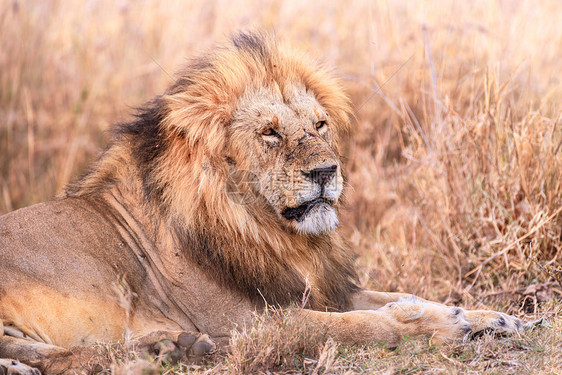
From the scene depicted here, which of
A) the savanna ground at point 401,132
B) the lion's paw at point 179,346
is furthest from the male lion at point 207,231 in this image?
the lion's paw at point 179,346

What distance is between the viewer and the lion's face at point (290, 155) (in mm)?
3400

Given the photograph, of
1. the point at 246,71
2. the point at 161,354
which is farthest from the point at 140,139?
the point at 161,354

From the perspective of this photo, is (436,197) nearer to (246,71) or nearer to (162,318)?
(246,71)

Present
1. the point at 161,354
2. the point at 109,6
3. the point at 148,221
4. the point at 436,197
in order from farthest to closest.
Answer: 1. the point at 109,6
2. the point at 436,197
3. the point at 148,221
4. the point at 161,354

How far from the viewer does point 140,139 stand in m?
3.70

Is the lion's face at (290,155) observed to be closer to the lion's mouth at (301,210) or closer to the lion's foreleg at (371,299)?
the lion's mouth at (301,210)

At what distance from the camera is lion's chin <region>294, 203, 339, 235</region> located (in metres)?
3.43

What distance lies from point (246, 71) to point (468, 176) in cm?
178

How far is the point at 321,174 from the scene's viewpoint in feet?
11.1

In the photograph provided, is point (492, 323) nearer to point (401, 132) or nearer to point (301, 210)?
point (301, 210)

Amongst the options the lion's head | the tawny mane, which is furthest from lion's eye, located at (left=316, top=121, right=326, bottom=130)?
A: the tawny mane

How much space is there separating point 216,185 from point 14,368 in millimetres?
1299

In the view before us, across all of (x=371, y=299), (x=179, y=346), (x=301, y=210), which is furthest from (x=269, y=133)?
(x=179, y=346)

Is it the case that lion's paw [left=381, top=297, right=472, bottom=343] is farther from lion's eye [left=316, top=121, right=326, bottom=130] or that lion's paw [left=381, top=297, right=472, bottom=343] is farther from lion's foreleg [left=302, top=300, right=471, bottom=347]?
lion's eye [left=316, top=121, right=326, bottom=130]
